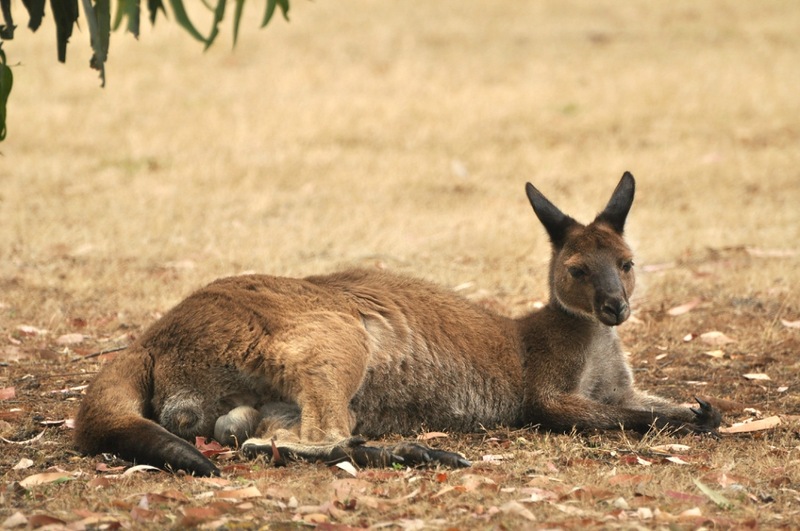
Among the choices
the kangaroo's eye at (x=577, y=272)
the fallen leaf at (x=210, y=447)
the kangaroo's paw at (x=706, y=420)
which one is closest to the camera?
the fallen leaf at (x=210, y=447)

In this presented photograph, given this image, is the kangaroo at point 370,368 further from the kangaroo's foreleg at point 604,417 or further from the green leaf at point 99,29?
the green leaf at point 99,29

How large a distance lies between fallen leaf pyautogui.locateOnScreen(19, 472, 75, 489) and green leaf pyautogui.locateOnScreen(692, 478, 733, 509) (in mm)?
2581

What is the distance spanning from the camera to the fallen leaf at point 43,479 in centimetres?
457

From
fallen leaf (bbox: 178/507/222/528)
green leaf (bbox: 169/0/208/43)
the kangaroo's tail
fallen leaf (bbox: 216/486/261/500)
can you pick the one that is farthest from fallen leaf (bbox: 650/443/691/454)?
green leaf (bbox: 169/0/208/43)

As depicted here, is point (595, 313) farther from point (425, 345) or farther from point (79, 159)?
point (79, 159)

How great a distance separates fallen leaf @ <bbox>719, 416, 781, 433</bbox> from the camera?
5.68 meters

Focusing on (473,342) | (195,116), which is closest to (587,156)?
(195,116)

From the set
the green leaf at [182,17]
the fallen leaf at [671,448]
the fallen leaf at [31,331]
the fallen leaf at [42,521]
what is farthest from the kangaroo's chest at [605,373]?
the fallen leaf at [31,331]

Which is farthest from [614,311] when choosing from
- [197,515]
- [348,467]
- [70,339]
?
[70,339]

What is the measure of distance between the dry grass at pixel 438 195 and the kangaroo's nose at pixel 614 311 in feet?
2.04

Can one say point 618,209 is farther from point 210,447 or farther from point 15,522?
point 15,522

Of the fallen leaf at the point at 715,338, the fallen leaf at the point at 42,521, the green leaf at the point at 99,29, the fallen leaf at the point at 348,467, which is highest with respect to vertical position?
the green leaf at the point at 99,29

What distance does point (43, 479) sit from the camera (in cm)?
461

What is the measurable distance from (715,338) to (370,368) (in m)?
3.10
